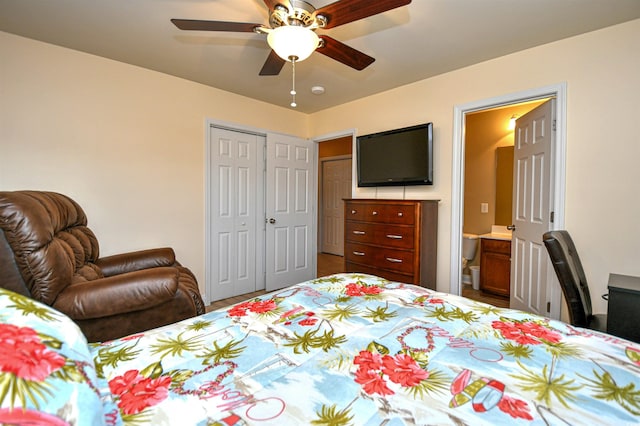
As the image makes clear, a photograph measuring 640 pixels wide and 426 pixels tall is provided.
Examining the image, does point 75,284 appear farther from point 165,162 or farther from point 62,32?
point 62,32

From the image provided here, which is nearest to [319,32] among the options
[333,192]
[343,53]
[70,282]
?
[343,53]

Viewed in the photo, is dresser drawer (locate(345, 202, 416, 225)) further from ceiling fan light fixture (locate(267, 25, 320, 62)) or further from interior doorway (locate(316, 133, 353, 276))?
interior doorway (locate(316, 133, 353, 276))

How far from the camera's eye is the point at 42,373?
1.60ft

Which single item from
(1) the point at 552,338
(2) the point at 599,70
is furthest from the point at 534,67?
(1) the point at 552,338

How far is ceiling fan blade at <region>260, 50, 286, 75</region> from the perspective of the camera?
197cm

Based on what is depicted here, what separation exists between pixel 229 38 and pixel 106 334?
225 cm

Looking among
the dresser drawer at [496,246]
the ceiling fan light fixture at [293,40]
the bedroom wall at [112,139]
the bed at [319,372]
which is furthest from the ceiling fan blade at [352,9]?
the dresser drawer at [496,246]

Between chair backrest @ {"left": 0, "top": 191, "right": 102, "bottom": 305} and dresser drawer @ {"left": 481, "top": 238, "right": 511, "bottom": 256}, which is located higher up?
chair backrest @ {"left": 0, "top": 191, "right": 102, "bottom": 305}

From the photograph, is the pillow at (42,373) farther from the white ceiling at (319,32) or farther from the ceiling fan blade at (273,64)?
the white ceiling at (319,32)

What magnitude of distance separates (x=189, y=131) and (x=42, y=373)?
10.3ft

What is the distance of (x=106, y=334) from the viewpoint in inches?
63.9

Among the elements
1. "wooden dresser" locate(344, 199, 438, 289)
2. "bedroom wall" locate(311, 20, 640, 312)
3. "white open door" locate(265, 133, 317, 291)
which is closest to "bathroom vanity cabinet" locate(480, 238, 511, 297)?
"wooden dresser" locate(344, 199, 438, 289)

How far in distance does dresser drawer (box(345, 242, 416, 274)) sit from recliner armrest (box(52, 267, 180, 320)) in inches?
77.0

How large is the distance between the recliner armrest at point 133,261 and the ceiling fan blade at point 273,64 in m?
1.88
